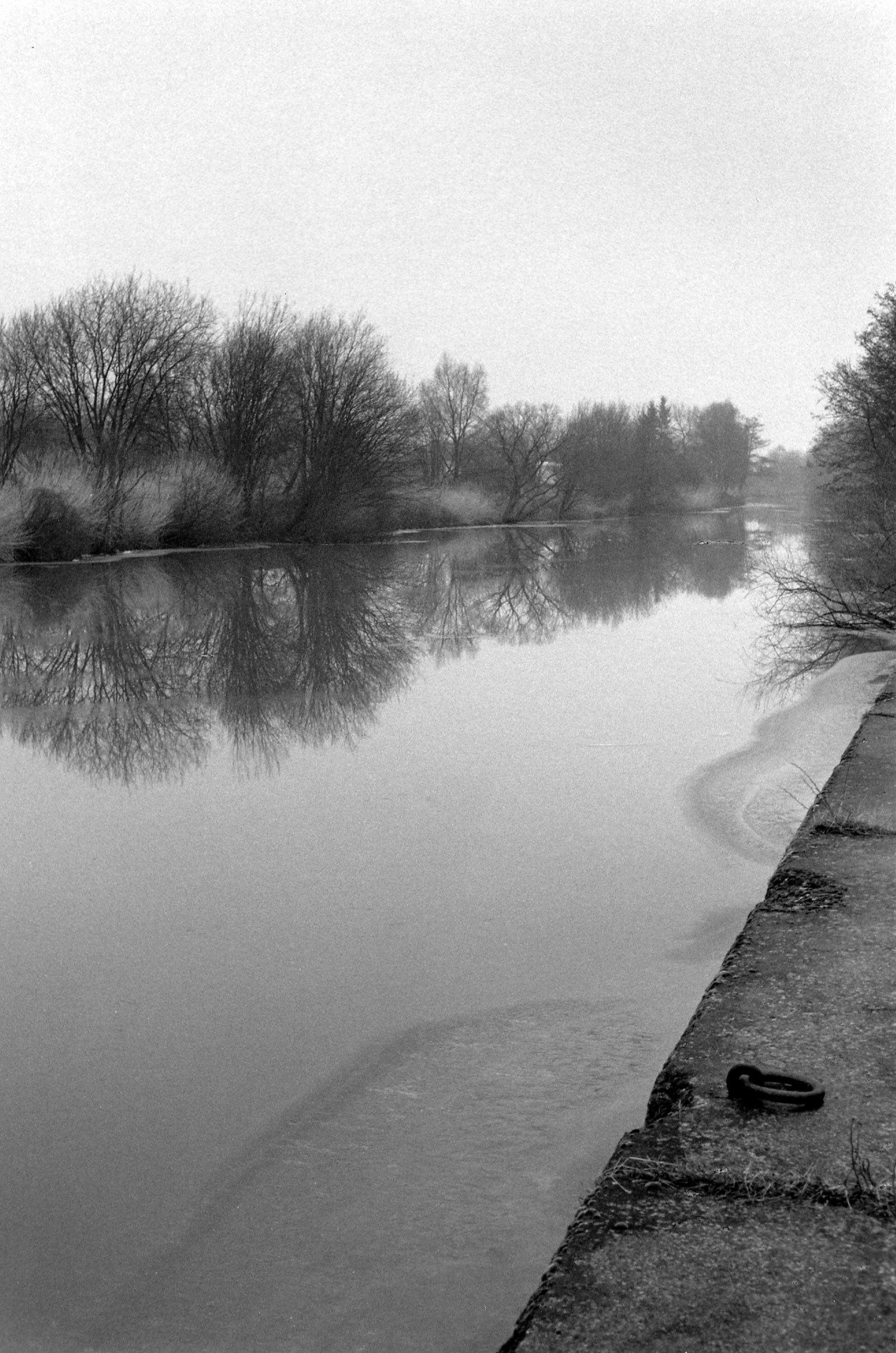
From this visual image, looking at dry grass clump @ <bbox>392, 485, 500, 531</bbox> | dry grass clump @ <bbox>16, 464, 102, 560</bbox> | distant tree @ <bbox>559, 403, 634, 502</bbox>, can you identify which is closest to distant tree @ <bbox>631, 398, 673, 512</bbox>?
distant tree @ <bbox>559, 403, 634, 502</bbox>

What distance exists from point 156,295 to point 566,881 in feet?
98.0

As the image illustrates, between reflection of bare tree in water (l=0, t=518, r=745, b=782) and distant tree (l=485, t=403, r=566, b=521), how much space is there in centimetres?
2618

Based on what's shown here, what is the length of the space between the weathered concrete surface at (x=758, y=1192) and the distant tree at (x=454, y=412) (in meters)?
52.5

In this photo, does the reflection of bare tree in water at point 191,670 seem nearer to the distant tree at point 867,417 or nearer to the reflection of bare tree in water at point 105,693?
the reflection of bare tree in water at point 105,693

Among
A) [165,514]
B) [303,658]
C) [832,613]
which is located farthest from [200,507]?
[832,613]

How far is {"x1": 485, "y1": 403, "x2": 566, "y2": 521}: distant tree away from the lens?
171 ft

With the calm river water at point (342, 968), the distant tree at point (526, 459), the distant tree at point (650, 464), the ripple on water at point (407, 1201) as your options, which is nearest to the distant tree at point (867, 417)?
the calm river water at point (342, 968)

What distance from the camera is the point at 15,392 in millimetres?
26031

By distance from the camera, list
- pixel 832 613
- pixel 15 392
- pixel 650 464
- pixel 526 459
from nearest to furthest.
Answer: pixel 832 613 → pixel 15 392 → pixel 526 459 → pixel 650 464

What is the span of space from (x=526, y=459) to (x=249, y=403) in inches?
946

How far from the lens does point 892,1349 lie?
A: 1658 millimetres

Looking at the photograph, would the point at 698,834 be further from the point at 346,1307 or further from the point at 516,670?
the point at 516,670

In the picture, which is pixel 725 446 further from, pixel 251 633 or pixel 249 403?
pixel 251 633

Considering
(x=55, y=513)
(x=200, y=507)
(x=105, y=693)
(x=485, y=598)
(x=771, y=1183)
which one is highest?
(x=200, y=507)
